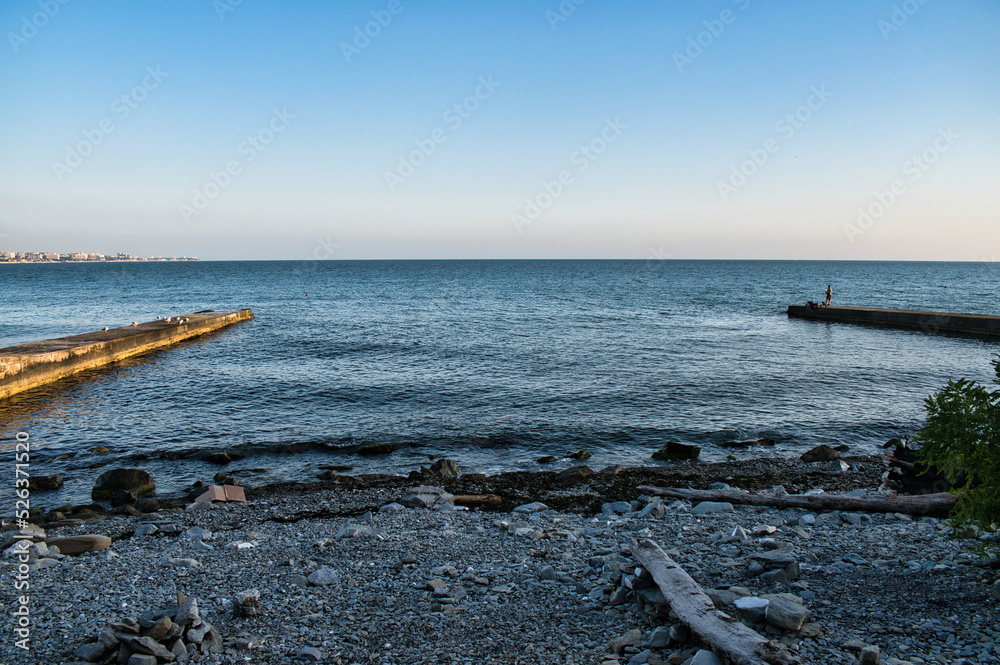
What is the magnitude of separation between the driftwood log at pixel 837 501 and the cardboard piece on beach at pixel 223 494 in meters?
7.95

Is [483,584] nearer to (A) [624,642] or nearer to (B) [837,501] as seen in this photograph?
(A) [624,642]

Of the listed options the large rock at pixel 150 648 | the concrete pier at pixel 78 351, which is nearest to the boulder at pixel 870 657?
the large rock at pixel 150 648

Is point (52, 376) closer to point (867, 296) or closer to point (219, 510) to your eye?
point (219, 510)

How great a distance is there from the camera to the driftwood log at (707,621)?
4.93 metres

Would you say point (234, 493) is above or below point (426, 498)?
below

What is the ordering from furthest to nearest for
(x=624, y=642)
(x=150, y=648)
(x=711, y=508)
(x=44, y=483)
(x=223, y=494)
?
(x=44, y=483), (x=223, y=494), (x=711, y=508), (x=624, y=642), (x=150, y=648)

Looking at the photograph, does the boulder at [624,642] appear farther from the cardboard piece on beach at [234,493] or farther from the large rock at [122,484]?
the large rock at [122,484]

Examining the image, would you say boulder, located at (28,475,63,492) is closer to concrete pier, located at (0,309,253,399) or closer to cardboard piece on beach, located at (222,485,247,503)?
cardboard piece on beach, located at (222,485,247,503)

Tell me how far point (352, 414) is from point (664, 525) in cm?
1232

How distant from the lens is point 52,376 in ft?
80.6

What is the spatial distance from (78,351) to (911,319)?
4997cm

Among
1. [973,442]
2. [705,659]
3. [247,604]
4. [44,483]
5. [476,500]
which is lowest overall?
[44,483]

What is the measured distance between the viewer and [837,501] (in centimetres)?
988

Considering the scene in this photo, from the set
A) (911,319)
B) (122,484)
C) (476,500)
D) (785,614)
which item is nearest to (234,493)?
(122,484)
